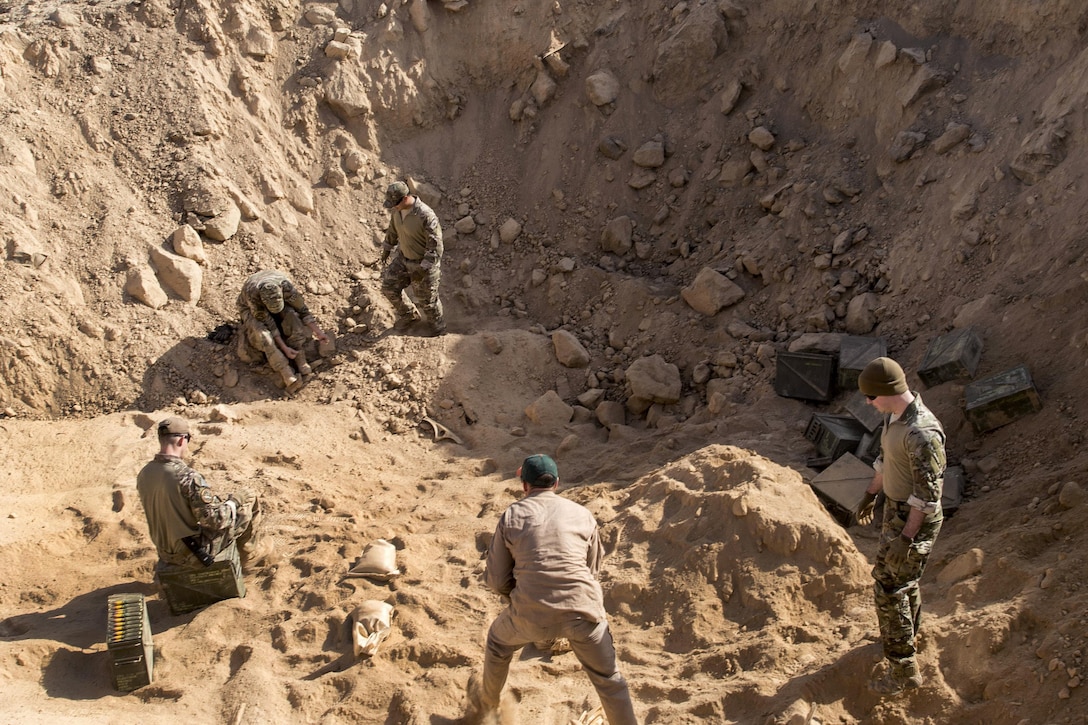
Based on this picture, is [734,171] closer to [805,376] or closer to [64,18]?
[805,376]

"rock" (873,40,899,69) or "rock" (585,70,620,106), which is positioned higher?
"rock" (585,70,620,106)

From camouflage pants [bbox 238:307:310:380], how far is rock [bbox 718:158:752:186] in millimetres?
4687

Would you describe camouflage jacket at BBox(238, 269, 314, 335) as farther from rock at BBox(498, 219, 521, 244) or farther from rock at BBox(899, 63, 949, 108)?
rock at BBox(899, 63, 949, 108)

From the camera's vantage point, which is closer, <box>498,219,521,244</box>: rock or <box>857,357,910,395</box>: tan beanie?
<box>857,357,910,395</box>: tan beanie

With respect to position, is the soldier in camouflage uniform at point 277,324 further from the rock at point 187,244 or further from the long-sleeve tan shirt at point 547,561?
the long-sleeve tan shirt at point 547,561

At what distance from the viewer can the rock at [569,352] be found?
8562 mm

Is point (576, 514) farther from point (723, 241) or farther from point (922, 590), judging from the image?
point (723, 241)

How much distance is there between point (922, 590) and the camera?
509 cm

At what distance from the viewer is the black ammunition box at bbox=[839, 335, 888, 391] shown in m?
6.92

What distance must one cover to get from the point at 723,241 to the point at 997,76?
287 centimetres

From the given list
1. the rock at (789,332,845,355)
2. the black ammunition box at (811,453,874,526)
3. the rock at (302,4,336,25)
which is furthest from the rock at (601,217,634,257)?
the rock at (302,4,336,25)

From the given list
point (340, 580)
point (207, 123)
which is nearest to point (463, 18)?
point (207, 123)

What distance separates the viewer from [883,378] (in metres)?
4.09

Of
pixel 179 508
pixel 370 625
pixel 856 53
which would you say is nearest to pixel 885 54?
pixel 856 53
